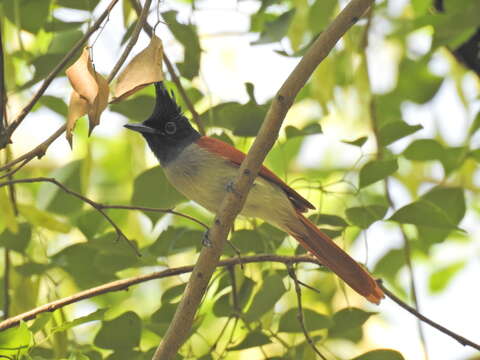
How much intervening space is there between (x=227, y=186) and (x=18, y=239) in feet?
2.32

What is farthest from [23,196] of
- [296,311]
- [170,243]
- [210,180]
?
[296,311]

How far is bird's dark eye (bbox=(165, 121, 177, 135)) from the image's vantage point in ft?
10.4

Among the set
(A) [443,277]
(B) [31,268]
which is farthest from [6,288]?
(A) [443,277]

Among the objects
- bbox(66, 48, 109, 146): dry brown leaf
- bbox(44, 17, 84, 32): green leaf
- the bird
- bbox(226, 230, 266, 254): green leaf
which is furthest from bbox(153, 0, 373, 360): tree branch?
bbox(44, 17, 84, 32): green leaf

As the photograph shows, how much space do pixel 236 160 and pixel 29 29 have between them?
87 cm

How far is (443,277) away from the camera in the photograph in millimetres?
4121

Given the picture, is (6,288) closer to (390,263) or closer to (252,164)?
(252,164)

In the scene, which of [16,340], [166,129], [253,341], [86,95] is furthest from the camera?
[166,129]

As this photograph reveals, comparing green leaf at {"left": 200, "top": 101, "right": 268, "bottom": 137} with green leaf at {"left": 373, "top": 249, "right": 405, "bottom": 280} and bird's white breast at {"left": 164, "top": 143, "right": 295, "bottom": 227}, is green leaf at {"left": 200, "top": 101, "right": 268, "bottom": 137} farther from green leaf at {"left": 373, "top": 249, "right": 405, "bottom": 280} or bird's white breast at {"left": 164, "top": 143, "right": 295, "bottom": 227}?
green leaf at {"left": 373, "top": 249, "right": 405, "bottom": 280}

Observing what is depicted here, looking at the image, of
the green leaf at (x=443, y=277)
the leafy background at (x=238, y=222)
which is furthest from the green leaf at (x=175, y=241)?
the green leaf at (x=443, y=277)

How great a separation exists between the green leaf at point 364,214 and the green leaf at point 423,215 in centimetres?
4

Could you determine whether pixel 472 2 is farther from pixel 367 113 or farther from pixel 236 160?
pixel 236 160

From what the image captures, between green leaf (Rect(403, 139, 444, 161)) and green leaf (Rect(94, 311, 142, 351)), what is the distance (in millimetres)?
1090

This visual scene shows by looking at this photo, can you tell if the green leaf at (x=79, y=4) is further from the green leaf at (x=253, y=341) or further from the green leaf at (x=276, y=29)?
the green leaf at (x=253, y=341)
